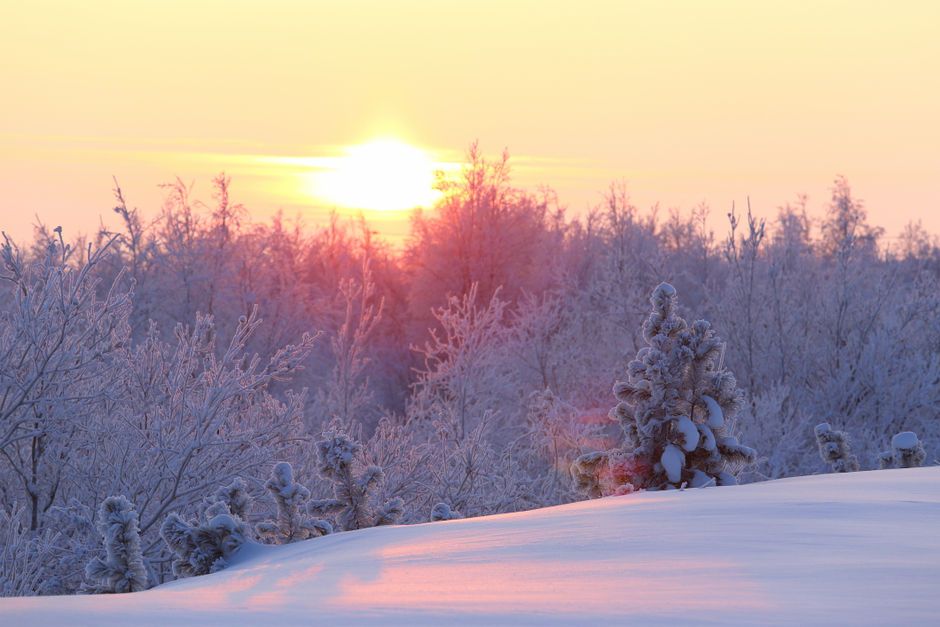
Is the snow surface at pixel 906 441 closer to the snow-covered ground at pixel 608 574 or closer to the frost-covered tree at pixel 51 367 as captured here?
the snow-covered ground at pixel 608 574

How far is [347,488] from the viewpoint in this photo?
8.26m

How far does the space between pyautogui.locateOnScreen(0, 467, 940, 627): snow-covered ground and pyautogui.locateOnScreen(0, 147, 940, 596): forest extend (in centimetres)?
215

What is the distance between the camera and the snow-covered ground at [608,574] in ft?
9.17

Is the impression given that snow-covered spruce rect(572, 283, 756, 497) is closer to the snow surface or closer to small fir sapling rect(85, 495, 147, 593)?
the snow surface

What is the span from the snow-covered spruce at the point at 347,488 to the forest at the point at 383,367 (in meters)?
0.02

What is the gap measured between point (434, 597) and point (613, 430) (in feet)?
70.7

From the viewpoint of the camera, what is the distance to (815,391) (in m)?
22.6

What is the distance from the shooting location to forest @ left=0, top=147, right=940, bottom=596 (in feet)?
29.9

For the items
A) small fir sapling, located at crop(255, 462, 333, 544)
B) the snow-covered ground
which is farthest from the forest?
the snow-covered ground

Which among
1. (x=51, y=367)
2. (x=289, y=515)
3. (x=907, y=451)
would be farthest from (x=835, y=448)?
(x=51, y=367)

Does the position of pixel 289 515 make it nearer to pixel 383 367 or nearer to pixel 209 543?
pixel 209 543

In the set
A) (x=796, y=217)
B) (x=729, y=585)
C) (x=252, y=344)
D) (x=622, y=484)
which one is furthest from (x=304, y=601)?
(x=796, y=217)

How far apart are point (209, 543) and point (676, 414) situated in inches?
187

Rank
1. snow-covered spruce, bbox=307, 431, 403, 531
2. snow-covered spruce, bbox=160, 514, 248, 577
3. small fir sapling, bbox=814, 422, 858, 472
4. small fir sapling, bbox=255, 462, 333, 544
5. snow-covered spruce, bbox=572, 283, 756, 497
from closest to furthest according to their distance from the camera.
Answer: snow-covered spruce, bbox=160, 514, 248, 577, small fir sapling, bbox=255, 462, 333, 544, snow-covered spruce, bbox=307, 431, 403, 531, snow-covered spruce, bbox=572, 283, 756, 497, small fir sapling, bbox=814, 422, 858, 472
